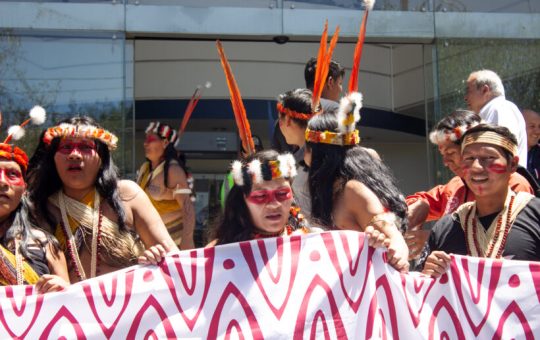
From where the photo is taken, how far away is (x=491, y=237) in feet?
11.1

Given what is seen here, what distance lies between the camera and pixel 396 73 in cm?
1085

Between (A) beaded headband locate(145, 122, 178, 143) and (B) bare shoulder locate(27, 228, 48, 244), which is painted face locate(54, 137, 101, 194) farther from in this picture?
(A) beaded headband locate(145, 122, 178, 143)

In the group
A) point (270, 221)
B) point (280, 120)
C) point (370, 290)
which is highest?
point (280, 120)

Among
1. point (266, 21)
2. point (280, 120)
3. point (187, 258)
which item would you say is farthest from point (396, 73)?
point (187, 258)

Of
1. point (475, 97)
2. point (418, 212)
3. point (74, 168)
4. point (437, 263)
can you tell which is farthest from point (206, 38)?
point (437, 263)

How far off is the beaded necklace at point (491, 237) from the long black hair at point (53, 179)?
5.17 feet

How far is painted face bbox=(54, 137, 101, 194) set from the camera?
3875 millimetres

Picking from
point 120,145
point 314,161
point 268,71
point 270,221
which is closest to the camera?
point 270,221

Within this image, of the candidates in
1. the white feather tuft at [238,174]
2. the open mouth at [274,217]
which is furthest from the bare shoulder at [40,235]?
the open mouth at [274,217]

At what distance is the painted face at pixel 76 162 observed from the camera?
388 centimetres

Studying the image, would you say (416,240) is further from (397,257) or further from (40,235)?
(40,235)

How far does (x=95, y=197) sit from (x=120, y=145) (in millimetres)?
3995

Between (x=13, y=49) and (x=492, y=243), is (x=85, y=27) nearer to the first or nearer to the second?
(x=13, y=49)

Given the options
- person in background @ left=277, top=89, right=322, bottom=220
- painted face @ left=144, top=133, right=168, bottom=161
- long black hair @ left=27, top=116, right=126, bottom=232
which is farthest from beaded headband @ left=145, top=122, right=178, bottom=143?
long black hair @ left=27, top=116, right=126, bottom=232
